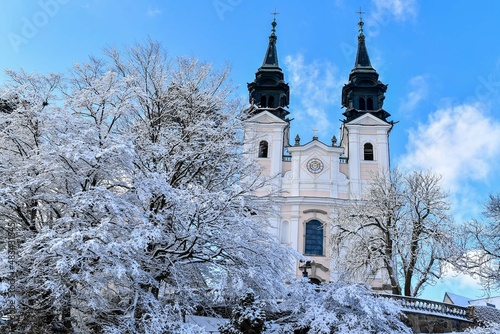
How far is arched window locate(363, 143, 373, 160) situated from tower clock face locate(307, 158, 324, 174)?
317 centimetres

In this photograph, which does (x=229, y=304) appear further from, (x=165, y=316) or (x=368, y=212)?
(x=368, y=212)

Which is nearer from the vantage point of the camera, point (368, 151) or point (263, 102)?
point (368, 151)

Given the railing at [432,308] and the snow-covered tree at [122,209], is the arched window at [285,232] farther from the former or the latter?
the snow-covered tree at [122,209]

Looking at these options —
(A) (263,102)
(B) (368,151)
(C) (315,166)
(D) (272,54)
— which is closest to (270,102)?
(A) (263,102)

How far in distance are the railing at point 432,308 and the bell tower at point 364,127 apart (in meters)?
12.2

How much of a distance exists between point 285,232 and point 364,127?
894cm

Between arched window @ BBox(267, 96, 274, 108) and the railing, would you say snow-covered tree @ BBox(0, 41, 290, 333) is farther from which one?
arched window @ BBox(267, 96, 274, 108)

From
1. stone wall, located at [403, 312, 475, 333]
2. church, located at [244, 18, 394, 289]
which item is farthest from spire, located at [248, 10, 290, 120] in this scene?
stone wall, located at [403, 312, 475, 333]

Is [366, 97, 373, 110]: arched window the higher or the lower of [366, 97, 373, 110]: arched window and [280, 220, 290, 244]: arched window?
the higher

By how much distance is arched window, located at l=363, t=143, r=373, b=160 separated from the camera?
3059 centimetres

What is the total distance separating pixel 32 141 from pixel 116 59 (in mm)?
3197

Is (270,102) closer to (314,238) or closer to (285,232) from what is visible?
(285,232)

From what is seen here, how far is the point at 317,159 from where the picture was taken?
3000 cm

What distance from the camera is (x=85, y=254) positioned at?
791 cm
